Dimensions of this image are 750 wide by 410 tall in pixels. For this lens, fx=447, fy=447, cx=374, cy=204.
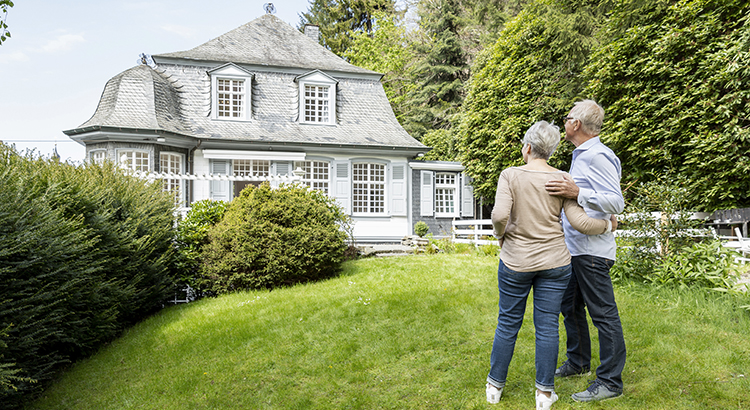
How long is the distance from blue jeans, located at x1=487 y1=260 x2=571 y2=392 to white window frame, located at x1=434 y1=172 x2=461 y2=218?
43.9 ft

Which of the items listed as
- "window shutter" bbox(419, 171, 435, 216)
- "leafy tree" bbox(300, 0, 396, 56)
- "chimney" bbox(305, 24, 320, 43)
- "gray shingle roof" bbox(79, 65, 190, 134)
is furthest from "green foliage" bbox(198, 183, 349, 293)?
"leafy tree" bbox(300, 0, 396, 56)

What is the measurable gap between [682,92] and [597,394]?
8683 mm

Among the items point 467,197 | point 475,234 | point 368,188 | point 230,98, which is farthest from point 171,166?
point 467,197

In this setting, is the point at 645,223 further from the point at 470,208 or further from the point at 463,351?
the point at 470,208

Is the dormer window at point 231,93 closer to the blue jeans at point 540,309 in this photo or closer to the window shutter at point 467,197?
the window shutter at point 467,197

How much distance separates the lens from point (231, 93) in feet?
47.5

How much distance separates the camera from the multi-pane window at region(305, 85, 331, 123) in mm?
15391

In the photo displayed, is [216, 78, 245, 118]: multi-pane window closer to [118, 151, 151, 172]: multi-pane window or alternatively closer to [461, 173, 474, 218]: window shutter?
[118, 151, 151, 172]: multi-pane window

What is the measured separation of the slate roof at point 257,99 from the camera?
512 inches

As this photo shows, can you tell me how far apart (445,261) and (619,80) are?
246 inches

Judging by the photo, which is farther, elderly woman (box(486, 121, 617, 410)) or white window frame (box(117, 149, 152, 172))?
white window frame (box(117, 149, 152, 172))

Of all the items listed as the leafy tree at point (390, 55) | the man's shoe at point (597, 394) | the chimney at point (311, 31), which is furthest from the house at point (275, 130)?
the man's shoe at point (597, 394)

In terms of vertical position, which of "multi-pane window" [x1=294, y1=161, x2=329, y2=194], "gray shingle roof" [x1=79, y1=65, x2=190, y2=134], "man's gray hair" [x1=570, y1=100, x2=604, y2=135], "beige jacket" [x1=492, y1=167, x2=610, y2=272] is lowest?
"beige jacket" [x1=492, y1=167, x2=610, y2=272]

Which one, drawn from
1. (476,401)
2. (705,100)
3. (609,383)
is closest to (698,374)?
(609,383)
